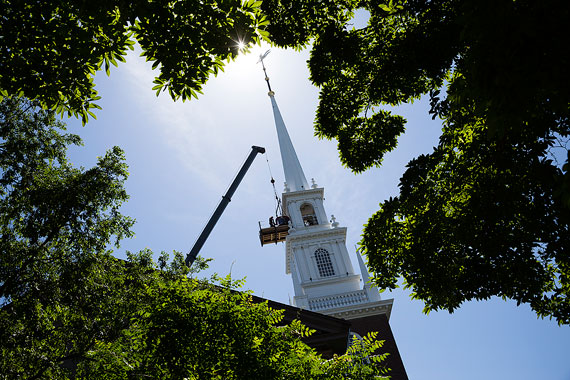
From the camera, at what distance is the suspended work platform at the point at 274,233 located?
34344 mm

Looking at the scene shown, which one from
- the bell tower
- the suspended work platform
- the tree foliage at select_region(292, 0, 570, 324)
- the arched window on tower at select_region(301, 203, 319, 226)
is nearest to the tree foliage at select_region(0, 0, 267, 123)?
the tree foliage at select_region(292, 0, 570, 324)

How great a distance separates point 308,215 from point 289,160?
7690 millimetres

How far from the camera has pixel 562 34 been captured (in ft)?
13.5

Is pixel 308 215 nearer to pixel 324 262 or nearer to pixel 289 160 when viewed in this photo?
pixel 324 262

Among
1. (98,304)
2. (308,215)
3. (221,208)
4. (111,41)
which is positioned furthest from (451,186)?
(308,215)

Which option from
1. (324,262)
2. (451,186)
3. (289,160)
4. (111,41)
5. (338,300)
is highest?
(289,160)

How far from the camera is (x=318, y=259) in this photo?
112ft

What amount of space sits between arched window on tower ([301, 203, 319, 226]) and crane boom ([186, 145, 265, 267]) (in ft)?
23.1

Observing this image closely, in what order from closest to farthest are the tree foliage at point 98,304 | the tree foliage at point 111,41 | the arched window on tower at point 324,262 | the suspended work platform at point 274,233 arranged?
the tree foliage at point 111,41
the tree foliage at point 98,304
the arched window on tower at point 324,262
the suspended work platform at point 274,233

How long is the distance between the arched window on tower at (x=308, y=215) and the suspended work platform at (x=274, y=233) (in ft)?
10.4

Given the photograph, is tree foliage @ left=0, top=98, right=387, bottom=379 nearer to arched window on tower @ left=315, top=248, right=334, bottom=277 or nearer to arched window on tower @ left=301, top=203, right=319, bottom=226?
arched window on tower @ left=315, top=248, right=334, bottom=277

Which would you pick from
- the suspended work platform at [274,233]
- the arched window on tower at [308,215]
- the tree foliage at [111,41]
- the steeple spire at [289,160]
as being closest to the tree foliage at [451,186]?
the tree foliage at [111,41]

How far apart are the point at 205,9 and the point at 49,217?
771cm

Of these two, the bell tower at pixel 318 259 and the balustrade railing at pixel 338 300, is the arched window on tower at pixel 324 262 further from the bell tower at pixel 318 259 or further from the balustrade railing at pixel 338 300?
the balustrade railing at pixel 338 300
